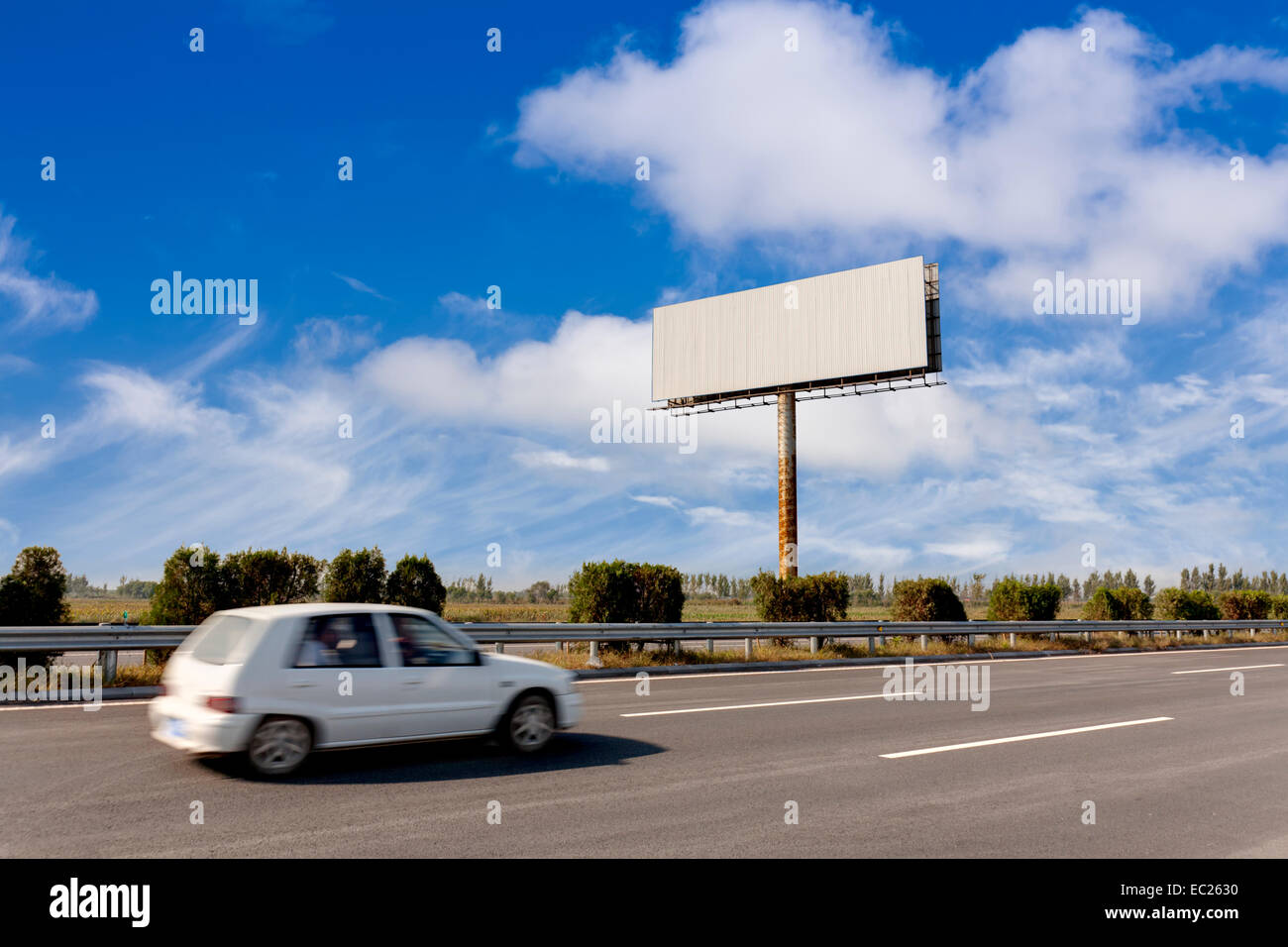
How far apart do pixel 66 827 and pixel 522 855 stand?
10.7 feet

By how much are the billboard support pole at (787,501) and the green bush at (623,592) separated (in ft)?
57.2

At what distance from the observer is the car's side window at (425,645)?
8.25 meters

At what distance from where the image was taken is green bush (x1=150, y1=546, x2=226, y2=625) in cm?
1717

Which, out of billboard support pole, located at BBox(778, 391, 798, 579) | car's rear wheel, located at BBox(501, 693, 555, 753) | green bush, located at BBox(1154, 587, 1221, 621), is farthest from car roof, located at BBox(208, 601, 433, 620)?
green bush, located at BBox(1154, 587, 1221, 621)

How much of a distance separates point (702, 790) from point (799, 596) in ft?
63.8

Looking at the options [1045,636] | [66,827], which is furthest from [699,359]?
[66,827]

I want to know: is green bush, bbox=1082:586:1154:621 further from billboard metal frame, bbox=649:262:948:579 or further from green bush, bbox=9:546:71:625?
green bush, bbox=9:546:71:625

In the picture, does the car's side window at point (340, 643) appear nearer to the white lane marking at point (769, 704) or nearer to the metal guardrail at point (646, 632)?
the white lane marking at point (769, 704)

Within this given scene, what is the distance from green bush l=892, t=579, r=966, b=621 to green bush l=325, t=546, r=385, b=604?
18001mm

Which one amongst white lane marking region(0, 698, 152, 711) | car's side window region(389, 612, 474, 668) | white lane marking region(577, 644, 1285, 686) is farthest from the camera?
white lane marking region(577, 644, 1285, 686)

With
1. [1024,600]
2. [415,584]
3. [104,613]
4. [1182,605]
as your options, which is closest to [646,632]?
[415,584]

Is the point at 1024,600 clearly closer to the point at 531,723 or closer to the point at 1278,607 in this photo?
the point at 1278,607
